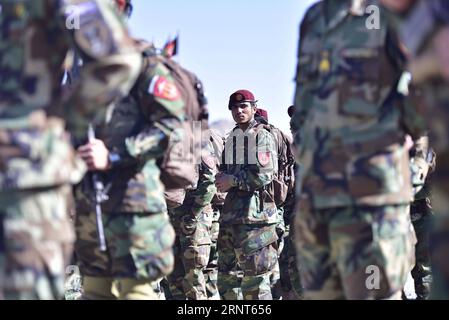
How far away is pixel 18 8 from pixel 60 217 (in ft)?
3.55

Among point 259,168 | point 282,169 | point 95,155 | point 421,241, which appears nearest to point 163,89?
point 95,155

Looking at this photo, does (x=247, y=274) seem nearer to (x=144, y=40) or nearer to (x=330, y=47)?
(x=144, y=40)

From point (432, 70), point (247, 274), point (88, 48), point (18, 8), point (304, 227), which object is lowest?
point (247, 274)

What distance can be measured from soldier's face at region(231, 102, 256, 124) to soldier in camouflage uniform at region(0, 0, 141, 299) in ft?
14.4

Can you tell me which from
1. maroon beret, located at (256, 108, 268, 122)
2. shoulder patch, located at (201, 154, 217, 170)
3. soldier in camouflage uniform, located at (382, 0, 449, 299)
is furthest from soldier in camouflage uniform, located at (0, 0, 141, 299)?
maroon beret, located at (256, 108, 268, 122)

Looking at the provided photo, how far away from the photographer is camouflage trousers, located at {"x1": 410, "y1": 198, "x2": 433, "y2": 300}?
306 inches

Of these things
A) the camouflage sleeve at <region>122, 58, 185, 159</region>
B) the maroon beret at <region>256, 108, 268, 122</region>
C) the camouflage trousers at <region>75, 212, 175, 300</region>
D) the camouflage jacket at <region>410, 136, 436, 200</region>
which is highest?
the maroon beret at <region>256, 108, 268, 122</region>

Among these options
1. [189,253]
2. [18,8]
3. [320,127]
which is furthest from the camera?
Answer: [189,253]

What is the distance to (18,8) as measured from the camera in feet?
11.8

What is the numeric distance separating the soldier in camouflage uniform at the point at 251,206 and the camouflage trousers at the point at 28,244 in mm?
4261

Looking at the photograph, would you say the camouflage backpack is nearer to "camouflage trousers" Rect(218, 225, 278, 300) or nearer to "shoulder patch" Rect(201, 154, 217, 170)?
"camouflage trousers" Rect(218, 225, 278, 300)

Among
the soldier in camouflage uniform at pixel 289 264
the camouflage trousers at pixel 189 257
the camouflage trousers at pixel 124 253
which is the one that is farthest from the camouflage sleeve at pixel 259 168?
the camouflage trousers at pixel 124 253

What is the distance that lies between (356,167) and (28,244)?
5.73 ft

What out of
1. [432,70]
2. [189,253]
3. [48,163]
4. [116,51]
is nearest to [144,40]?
[116,51]
